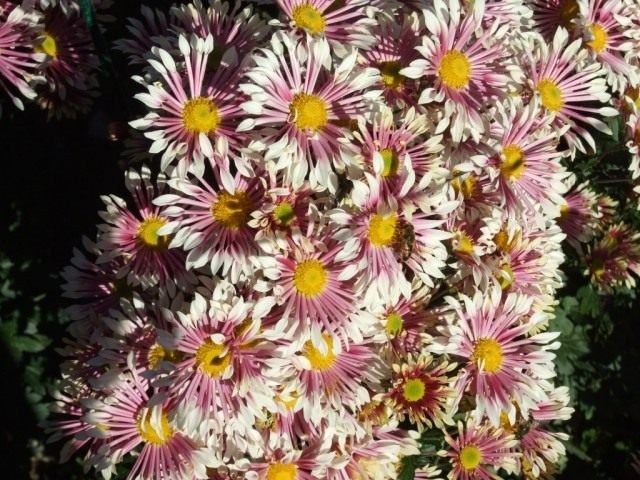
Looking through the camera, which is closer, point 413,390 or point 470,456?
point 413,390

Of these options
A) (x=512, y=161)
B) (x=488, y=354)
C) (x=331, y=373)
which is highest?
(x=512, y=161)

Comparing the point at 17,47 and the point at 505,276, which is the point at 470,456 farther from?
the point at 17,47

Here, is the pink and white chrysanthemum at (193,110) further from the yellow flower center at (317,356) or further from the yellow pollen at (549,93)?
the yellow pollen at (549,93)

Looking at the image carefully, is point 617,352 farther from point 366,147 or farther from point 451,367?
point 366,147

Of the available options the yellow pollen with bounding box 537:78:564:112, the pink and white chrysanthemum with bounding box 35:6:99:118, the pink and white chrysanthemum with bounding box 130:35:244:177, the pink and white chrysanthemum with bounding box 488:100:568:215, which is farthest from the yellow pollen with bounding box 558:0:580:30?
the pink and white chrysanthemum with bounding box 35:6:99:118

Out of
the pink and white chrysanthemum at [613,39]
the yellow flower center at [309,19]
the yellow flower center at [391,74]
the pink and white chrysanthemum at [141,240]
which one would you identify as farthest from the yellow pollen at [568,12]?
the pink and white chrysanthemum at [141,240]

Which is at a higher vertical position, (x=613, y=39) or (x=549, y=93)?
(x=613, y=39)

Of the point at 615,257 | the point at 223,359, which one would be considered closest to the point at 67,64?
the point at 223,359

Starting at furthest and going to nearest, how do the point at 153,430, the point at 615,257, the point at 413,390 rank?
the point at 615,257 → the point at 413,390 → the point at 153,430
